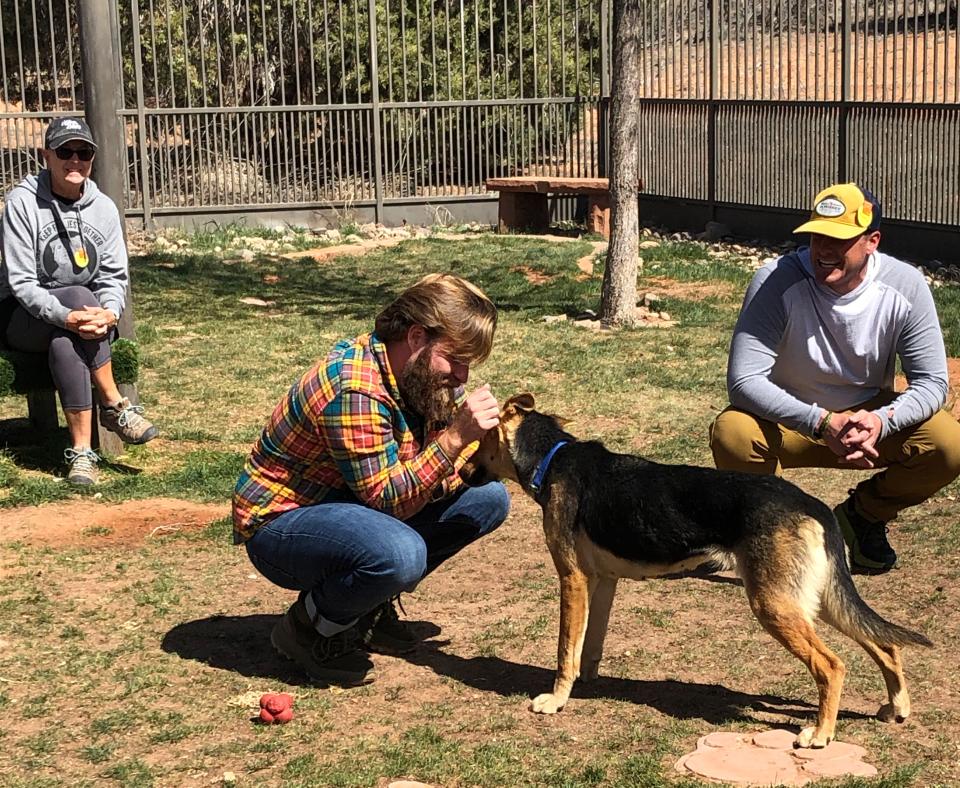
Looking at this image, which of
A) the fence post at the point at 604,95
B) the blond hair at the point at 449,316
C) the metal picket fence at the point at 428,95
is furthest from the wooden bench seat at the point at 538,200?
the blond hair at the point at 449,316

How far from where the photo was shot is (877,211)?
5.37 metres

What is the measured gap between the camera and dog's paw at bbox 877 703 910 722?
4.32m

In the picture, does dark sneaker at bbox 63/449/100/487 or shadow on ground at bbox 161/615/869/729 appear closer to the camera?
shadow on ground at bbox 161/615/869/729

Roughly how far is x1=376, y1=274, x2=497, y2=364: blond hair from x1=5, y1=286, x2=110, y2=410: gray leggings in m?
3.25

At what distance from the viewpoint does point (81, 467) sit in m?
7.32

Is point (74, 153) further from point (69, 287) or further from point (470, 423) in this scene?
point (470, 423)

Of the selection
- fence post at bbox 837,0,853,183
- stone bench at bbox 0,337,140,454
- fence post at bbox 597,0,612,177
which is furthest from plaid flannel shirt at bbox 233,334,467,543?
fence post at bbox 597,0,612,177

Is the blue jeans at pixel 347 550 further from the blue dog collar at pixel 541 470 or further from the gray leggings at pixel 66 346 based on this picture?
the gray leggings at pixel 66 346

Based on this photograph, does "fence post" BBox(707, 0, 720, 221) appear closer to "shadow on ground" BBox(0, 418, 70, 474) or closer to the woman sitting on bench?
"shadow on ground" BBox(0, 418, 70, 474)

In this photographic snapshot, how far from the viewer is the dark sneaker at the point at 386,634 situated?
16.8 ft

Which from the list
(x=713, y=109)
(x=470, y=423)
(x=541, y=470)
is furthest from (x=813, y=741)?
(x=713, y=109)

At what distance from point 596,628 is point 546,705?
378 millimetres

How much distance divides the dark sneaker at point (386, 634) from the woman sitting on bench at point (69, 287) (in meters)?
2.70

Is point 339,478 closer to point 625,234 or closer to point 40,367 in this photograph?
point 40,367
